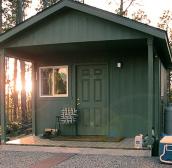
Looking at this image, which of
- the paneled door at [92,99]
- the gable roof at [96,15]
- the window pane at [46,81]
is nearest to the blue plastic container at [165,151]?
the gable roof at [96,15]

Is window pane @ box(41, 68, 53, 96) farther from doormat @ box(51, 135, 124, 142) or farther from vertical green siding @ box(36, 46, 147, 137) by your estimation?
doormat @ box(51, 135, 124, 142)

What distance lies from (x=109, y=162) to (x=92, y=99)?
396cm

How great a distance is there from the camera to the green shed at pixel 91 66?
8883mm

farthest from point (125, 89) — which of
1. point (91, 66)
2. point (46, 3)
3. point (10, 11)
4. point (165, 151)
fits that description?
point (10, 11)

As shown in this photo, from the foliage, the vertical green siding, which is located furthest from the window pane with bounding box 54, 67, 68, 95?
the foliage

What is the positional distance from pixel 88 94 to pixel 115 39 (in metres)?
2.65

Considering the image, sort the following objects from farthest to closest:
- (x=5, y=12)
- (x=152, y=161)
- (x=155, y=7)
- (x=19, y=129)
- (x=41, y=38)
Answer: (x=155, y=7) < (x=5, y=12) < (x=19, y=129) < (x=41, y=38) < (x=152, y=161)

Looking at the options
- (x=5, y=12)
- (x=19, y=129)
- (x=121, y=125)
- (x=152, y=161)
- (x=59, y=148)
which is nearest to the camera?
(x=152, y=161)

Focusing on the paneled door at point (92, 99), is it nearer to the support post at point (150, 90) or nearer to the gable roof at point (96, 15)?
the gable roof at point (96, 15)

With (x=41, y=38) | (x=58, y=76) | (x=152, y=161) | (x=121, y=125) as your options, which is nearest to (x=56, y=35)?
(x=41, y=38)

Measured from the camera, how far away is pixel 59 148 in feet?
28.5

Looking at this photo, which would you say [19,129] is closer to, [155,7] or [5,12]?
[5,12]

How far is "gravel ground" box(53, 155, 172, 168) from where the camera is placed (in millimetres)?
6691

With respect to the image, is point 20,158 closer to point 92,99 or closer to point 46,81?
point 92,99
